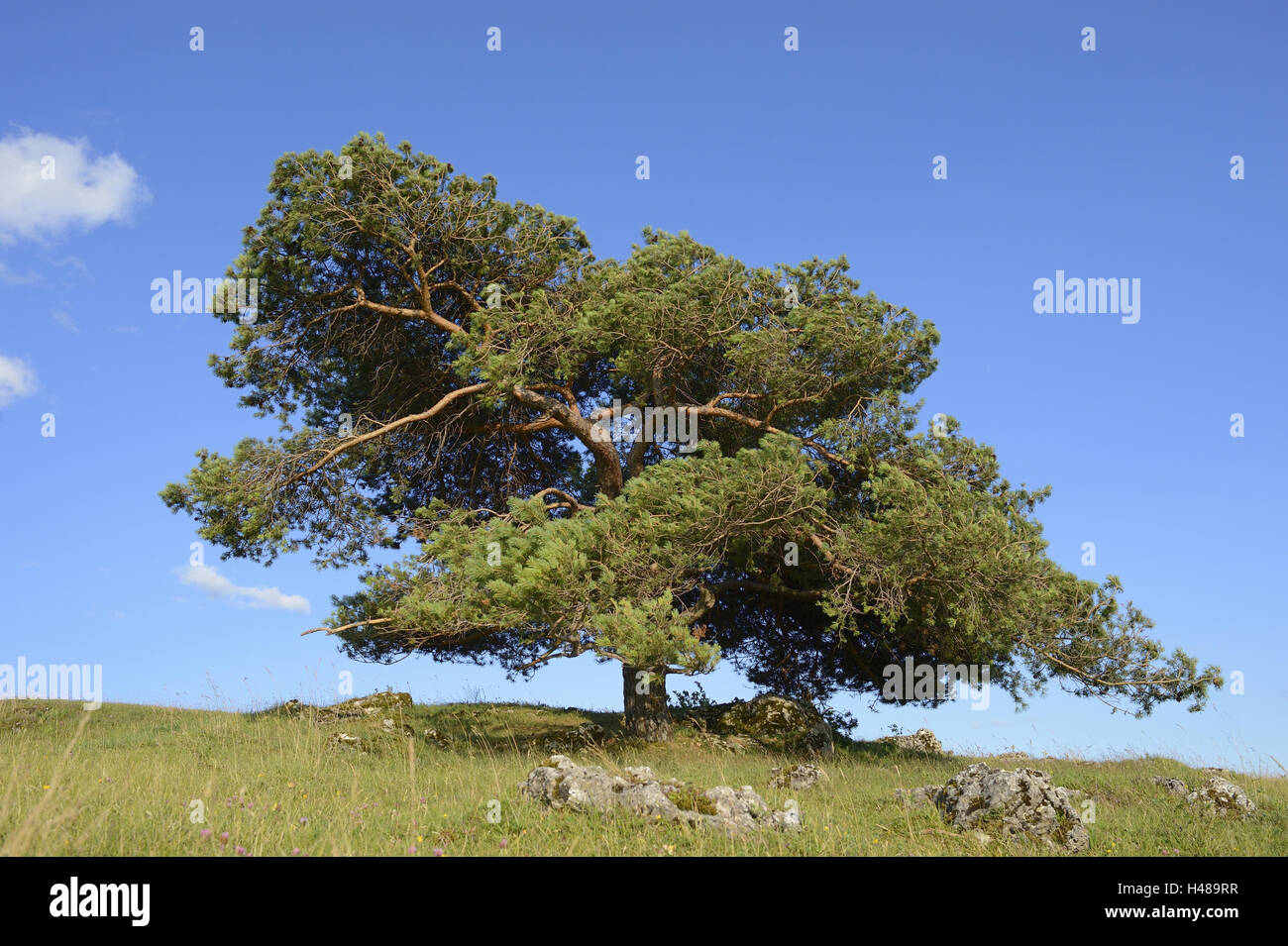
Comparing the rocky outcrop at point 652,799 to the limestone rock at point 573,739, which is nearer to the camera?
the rocky outcrop at point 652,799

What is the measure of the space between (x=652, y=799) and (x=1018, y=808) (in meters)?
3.76

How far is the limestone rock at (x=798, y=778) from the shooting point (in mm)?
11500

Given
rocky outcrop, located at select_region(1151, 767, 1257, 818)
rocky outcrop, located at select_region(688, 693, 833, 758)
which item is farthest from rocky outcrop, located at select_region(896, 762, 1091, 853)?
rocky outcrop, located at select_region(688, 693, 833, 758)

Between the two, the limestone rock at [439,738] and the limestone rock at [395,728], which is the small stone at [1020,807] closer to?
the limestone rock at [439,738]

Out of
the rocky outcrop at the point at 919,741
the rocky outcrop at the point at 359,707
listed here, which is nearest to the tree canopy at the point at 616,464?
the rocky outcrop at the point at 359,707

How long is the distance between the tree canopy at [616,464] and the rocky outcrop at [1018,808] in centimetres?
447

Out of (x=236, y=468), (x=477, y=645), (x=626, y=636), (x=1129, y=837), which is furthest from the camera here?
(x=477, y=645)

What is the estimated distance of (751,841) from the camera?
7.23 m

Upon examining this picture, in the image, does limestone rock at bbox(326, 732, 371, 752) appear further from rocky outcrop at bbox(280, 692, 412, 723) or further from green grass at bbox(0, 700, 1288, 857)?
rocky outcrop at bbox(280, 692, 412, 723)

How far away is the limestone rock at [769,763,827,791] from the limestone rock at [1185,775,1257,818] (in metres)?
4.76

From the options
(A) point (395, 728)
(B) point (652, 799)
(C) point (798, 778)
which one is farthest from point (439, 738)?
(B) point (652, 799)
